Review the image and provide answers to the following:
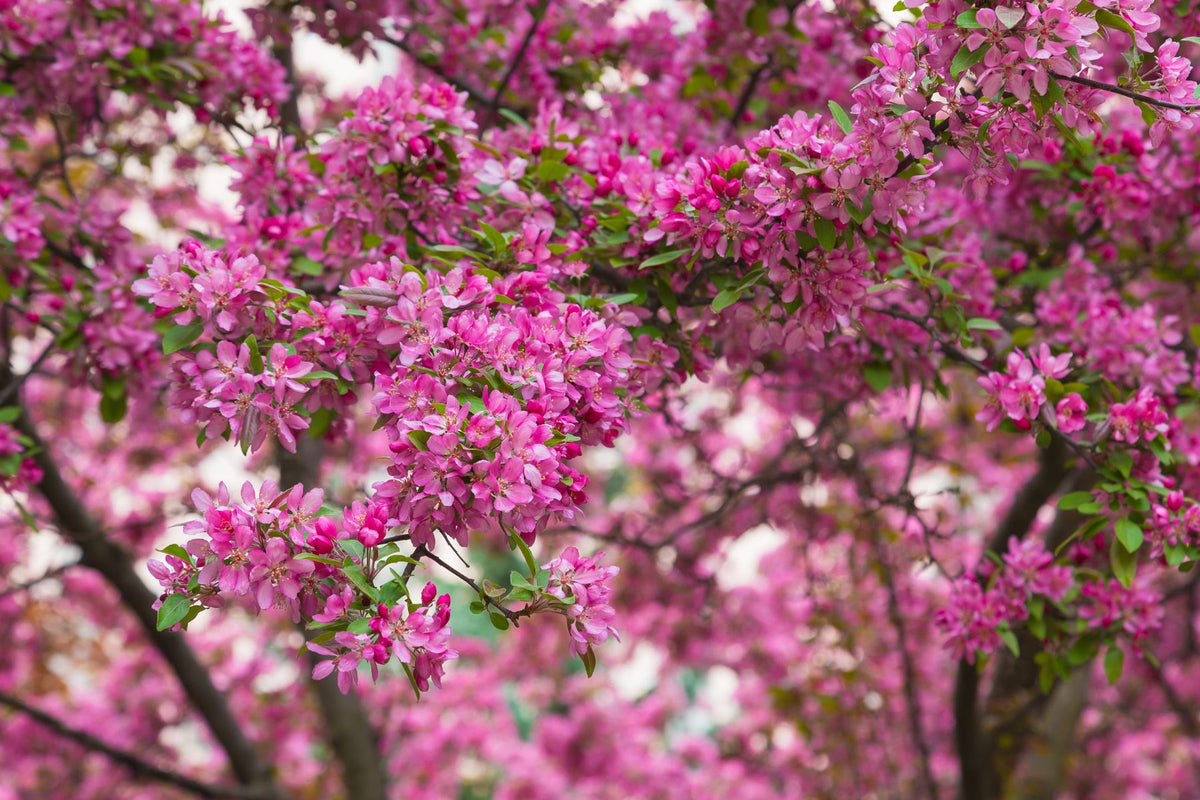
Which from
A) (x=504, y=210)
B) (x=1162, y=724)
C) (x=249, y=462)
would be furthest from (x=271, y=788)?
(x=1162, y=724)

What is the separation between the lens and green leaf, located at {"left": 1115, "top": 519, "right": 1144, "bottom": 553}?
2.21 m

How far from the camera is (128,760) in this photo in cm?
414

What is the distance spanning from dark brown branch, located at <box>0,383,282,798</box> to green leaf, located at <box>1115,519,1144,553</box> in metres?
2.93

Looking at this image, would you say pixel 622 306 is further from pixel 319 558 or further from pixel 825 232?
pixel 319 558

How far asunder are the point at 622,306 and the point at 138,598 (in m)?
2.80

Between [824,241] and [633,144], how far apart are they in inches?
35.7

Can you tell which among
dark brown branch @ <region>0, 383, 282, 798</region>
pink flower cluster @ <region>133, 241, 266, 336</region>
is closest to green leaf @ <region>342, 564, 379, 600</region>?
pink flower cluster @ <region>133, 241, 266, 336</region>

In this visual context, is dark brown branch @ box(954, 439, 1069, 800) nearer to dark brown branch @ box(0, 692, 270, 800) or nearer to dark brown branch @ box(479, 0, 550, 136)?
dark brown branch @ box(479, 0, 550, 136)

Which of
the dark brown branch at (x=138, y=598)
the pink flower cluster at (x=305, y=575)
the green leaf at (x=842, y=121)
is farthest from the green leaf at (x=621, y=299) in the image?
the dark brown branch at (x=138, y=598)

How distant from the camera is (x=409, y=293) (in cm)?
190

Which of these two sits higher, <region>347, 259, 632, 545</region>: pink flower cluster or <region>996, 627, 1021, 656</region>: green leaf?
<region>347, 259, 632, 545</region>: pink flower cluster

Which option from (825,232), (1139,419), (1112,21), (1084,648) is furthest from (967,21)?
(1084,648)

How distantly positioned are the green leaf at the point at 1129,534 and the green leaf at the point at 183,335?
1.98 metres

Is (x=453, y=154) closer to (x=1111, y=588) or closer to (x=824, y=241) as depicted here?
(x=824, y=241)
